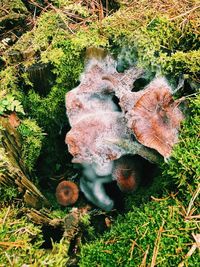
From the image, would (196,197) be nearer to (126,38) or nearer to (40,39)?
(126,38)

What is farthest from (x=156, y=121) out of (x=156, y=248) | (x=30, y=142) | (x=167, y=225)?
(x=30, y=142)

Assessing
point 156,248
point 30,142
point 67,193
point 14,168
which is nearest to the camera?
point 156,248

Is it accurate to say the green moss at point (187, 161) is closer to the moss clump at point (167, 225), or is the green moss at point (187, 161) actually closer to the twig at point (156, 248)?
the moss clump at point (167, 225)

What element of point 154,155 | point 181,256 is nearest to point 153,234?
point 181,256

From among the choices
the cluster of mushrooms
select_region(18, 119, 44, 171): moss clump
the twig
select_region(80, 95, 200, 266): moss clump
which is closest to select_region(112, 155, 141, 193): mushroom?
the cluster of mushrooms

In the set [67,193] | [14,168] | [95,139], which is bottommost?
[67,193]

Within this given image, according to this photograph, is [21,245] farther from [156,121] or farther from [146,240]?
[156,121]

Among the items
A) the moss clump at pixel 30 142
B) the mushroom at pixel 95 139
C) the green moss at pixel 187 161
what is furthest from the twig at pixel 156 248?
the moss clump at pixel 30 142
